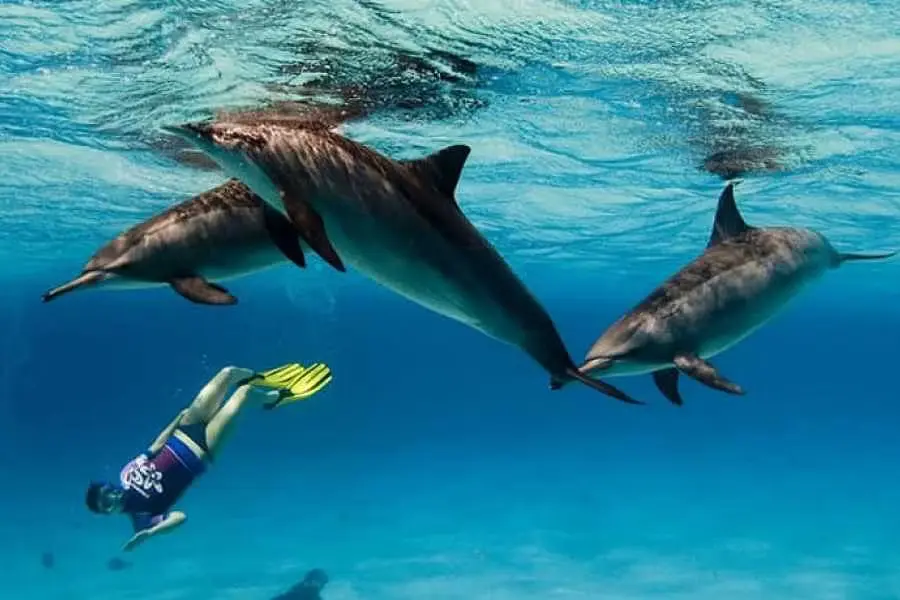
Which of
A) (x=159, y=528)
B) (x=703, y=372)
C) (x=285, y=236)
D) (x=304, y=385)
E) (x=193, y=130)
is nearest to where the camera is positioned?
(x=193, y=130)

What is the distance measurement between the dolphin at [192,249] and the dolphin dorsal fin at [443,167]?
98 centimetres

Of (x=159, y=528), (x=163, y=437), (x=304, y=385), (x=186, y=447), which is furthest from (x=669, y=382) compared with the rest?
(x=163, y=437)

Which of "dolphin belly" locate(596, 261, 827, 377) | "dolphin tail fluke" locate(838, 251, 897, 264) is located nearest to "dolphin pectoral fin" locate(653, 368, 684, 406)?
"dolphin belly" locate(596, 261, 827, 377)

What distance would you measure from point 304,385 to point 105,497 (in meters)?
3.45

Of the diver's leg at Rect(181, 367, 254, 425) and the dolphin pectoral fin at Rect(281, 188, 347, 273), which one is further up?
the dolphin pectoral fin at Rect(281, 188, 347, 273)

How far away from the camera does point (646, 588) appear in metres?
20.6

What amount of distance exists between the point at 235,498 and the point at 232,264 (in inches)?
1294

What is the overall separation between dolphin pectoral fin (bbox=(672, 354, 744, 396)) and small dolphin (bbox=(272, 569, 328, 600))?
15.4 metres

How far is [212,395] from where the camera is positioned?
566 inches

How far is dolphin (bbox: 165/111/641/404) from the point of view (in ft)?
15.6

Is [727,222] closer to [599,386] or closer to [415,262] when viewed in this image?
[599,386]

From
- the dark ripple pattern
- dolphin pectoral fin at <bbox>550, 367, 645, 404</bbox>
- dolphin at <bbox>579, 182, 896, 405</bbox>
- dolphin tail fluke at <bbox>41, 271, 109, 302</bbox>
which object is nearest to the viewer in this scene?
dolphin pectoral fin at <bbox>550, 367, 645, 404</bbox>

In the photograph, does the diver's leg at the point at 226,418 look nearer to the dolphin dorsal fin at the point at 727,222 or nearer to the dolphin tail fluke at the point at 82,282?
the dolphin dorsal fin at the point at 727,222

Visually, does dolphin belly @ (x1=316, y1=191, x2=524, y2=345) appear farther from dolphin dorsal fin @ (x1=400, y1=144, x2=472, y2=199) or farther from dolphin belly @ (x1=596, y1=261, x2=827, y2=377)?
dolphin belly @ (x1=596, y1=261, x2=827, y2=377)
